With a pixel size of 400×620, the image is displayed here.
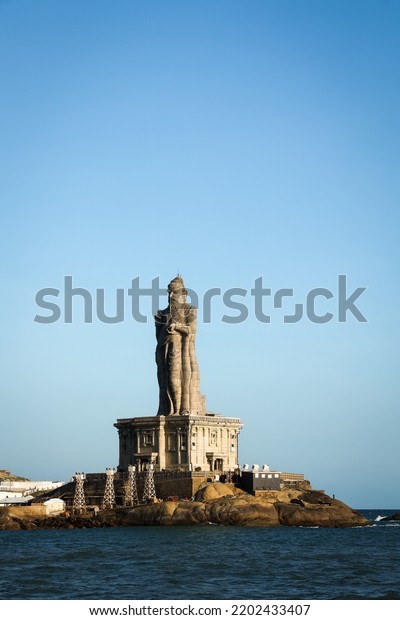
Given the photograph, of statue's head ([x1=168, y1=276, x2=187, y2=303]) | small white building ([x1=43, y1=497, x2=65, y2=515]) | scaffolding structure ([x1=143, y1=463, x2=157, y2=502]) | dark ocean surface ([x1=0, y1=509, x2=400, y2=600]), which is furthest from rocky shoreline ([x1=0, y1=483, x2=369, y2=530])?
statue's head ([x1=168, y1=276, x2=187, y2=303])

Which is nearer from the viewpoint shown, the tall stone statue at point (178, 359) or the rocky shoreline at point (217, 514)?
the rocky shoreline at point (217, 514)

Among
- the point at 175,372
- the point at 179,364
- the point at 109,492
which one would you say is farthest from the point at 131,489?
the point at 179,364

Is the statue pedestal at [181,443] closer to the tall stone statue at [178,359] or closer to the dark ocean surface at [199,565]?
the tall stone statue at [178,359]

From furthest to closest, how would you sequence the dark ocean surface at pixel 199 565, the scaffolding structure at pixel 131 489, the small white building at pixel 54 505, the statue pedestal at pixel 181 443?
the statue pedestal at pixel 181 443 < the scaffolding structure at pixel 131 489 < the small white building at pixel 54 505 < the dark ocean surface at pixel 199 565

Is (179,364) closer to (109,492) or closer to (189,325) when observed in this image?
(189,325)

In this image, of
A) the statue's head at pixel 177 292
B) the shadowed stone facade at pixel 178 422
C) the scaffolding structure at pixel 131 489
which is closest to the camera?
the scaffolding structure at pixel 131 489

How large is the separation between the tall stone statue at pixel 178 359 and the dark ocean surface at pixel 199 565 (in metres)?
34.8

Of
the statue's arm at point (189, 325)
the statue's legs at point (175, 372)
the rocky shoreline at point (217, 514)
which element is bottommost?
the rocky shoreline at point (217, 514)

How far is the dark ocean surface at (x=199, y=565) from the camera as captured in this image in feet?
175

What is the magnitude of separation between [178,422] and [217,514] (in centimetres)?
2191

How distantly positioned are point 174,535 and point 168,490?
92.8ft

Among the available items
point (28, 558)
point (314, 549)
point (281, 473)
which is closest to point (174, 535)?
point (314, 549)

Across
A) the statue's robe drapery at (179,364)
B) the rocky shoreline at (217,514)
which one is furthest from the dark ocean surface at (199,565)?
the statue's robe drapery at (179,364)

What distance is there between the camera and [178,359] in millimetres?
135375
